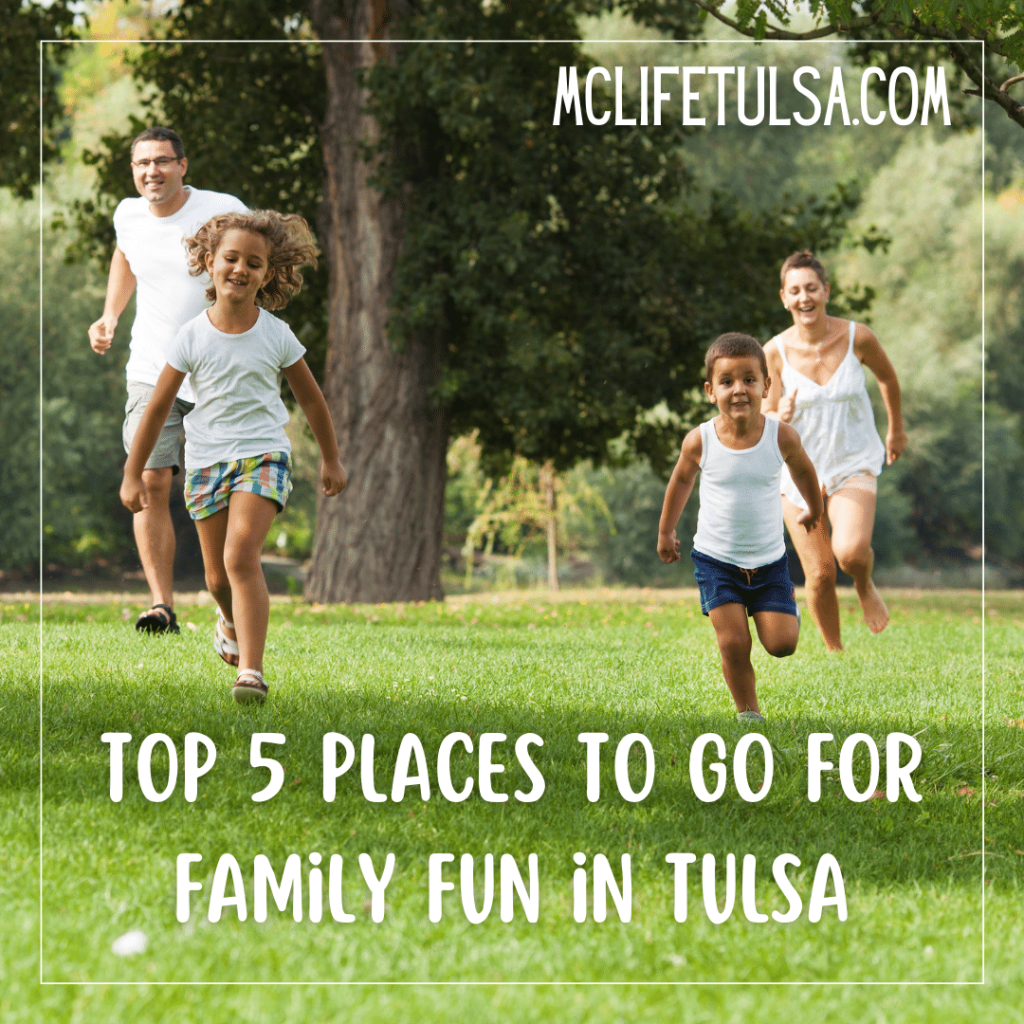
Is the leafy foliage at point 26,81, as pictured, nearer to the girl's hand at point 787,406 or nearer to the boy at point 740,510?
the girl's hand at point 787,406

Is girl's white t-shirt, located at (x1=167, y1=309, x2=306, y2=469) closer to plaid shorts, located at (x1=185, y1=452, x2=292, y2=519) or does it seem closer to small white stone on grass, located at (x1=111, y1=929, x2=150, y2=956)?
plaid shorts, located at (x1=185, y1=452, x2=292, y2=519)

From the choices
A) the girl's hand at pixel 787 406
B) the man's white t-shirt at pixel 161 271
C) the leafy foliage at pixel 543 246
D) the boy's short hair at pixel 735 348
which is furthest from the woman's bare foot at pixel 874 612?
the leafy foliage at pixel 543 246

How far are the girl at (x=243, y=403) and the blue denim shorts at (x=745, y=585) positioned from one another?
4.73 feet

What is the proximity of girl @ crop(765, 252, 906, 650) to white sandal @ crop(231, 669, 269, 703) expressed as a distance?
272 centimetres

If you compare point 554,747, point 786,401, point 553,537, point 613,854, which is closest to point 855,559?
point 786,401

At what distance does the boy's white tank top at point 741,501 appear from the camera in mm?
4617

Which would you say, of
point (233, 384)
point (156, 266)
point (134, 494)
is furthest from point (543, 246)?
point (134, 494)

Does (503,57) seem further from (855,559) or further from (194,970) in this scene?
(194,970)

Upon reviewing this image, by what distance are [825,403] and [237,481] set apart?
9.45 feet

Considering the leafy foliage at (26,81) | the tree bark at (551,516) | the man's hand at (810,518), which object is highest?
the leafy foliage at (26,81)

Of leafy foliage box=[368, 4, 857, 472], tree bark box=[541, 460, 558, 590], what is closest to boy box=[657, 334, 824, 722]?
leafy foliage box=[368, 4, 857, 472]

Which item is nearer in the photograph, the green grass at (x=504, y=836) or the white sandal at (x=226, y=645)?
the green grass at (x=504, y=836)

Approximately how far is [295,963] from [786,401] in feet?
13.2

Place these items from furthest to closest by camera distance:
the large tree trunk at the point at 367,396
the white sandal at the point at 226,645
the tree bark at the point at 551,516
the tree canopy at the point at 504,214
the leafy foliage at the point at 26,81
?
the tree bark at the point at 551,516
the leafy foliage at the point at 26,81
the large tree trunk at the point at 367,396
the tree canopy at the point at 504,214
the white sandal at the point at 226,645
